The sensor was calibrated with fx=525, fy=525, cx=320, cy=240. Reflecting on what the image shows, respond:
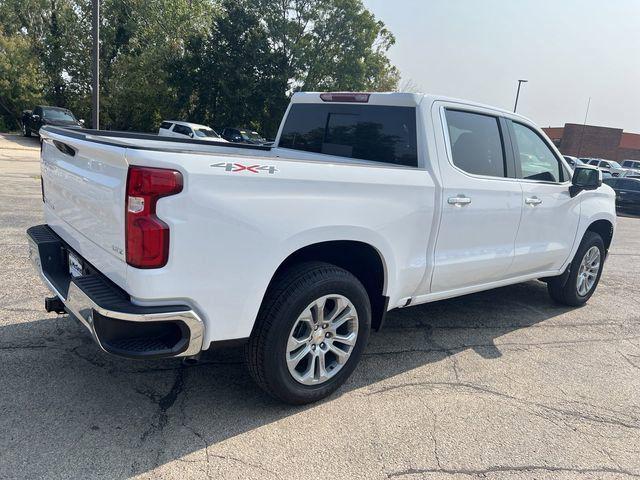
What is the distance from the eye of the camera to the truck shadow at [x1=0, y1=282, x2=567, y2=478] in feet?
8.84

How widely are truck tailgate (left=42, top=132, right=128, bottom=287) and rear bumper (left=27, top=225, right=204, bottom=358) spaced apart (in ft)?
0.39

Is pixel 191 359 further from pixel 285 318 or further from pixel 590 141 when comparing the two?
pixel 590 141

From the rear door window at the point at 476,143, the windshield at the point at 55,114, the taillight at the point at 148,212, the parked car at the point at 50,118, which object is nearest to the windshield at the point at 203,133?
the parked car at the point at 50,118

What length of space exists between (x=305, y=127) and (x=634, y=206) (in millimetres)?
19090

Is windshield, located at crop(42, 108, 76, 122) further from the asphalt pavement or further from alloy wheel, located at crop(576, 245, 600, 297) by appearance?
alloy wheel, located at crop(576, 245, 600, 297)

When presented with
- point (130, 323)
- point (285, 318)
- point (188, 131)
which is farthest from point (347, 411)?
point (188, 131)

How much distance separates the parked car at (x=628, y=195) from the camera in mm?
19562

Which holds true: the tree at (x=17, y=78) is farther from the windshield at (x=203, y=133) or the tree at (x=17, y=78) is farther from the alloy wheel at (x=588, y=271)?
the alloy wheel at (x=588, y=271)

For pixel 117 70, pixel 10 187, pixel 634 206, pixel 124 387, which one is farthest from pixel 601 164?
pixel 124 387

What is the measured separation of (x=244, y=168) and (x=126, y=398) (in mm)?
1671

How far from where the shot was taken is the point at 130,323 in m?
2.58

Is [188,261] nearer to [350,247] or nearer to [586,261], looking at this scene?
[350,247]

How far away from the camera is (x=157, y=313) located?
2521 millimetres

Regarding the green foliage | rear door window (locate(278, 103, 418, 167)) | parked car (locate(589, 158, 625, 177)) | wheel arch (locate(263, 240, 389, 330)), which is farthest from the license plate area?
parked car (locate(589, 158, 625, 177))
